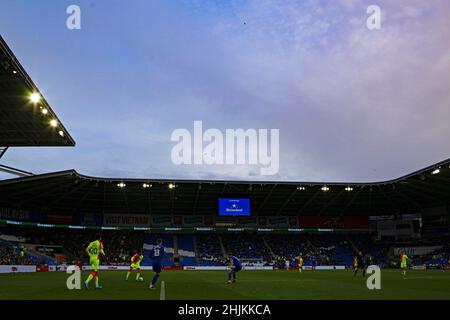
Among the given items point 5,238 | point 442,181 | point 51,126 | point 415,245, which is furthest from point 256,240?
point 51,126

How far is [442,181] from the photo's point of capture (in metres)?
64.2

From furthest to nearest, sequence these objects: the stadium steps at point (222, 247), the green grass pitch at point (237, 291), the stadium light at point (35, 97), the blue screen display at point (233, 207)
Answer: the stadium steps at point (222, 247) → the blue screen display at point (233, 207) → the stadium light at point (35, 97) → the green grass pitch at point (237, 291)

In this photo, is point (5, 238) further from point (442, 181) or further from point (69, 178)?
point (442, 181)

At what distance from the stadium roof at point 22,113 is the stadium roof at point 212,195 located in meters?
16.8

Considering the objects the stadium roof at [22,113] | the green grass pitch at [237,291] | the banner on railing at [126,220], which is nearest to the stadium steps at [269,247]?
the banner on railing at [126,220]

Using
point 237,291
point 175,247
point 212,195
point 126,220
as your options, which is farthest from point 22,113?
point 175,247

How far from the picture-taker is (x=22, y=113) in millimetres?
37156

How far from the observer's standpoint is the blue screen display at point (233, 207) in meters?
74.8

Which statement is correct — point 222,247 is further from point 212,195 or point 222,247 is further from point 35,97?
point 35,97

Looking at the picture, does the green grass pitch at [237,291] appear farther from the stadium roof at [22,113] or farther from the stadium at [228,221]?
the stadium at [228,221]

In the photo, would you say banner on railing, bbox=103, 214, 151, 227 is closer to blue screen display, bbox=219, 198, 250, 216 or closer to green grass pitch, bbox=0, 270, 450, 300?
blue screen display, bbox=219, 198, 250, 216

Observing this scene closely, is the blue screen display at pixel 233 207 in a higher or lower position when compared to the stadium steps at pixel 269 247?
higher

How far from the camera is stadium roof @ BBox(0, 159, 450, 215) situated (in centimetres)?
6581

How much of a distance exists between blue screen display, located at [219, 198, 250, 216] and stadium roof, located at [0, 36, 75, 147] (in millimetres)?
34350
